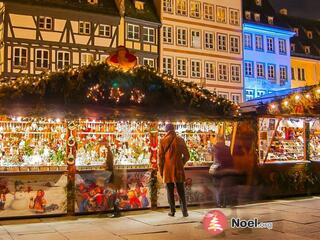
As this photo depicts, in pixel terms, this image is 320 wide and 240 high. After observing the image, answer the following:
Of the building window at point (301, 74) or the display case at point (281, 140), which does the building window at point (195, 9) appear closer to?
the building window at point (301, 74)

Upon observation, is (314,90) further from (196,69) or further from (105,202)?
(196,69)

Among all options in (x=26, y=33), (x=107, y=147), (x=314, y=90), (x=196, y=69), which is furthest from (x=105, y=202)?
(x=196, y=69)

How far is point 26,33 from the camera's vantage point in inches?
993

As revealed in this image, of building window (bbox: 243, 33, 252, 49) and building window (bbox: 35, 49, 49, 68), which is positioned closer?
building window (bbox: 35, 49, 49, 68)

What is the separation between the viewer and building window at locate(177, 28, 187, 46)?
3166 centimetres

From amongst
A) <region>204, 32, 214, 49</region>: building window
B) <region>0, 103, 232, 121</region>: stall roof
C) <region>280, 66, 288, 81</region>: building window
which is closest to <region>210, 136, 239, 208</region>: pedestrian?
<region>0, 103, 232, 121</region>: stall roof

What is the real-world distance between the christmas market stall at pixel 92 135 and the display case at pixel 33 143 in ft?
0.07

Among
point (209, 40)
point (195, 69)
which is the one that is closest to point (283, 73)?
point (209, 40)

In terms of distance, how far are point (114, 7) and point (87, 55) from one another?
4227 millimetres

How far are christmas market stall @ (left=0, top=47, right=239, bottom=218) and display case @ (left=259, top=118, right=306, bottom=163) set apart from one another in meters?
1.53

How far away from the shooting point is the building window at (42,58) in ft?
83.4

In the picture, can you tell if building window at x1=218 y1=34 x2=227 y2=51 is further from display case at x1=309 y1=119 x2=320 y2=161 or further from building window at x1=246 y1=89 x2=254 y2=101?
display case at x1=309 y1=119 x2=320 y2=161

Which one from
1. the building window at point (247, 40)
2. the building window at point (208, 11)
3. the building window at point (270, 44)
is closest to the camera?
the building window at point (208, 11)

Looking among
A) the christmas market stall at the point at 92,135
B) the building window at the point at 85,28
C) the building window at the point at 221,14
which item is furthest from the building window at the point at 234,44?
the christmas market stall at the point at 92,135
